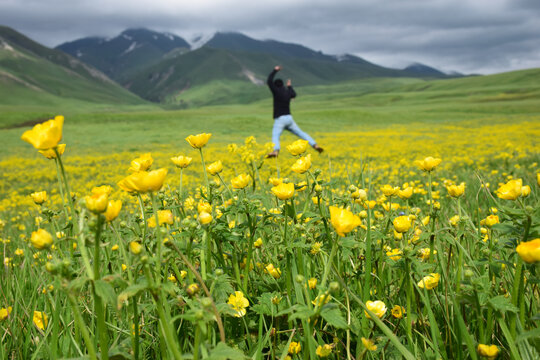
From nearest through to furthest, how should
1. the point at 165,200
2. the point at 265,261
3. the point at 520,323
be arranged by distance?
the point at 520,323, the point at 165,200, the point at 265,261

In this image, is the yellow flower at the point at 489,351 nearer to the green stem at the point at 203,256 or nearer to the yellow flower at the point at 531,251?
the yellow flower at the point at 531,251

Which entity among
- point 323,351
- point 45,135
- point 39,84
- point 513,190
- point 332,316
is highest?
point 39,84

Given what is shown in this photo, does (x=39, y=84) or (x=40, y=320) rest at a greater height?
(x=39, y=84)

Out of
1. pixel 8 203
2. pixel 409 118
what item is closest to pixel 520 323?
pixel 8 203

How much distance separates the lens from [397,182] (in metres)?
6.08

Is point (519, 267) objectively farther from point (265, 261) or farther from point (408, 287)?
point (265, 261)

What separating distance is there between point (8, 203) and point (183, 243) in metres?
7.21

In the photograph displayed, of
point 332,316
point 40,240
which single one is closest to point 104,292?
point 40,240

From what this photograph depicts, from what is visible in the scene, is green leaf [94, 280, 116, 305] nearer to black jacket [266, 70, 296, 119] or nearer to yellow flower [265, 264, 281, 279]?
yellow flower [265, 264, 281, 279]

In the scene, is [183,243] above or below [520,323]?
above

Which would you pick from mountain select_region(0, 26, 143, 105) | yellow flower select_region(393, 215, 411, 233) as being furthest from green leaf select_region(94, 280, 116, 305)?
mountain select_region(0, 26, 143, 105)

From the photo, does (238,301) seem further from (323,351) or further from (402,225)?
(402,225)

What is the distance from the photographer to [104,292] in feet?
2.85

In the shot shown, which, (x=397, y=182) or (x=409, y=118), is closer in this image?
(x=397, y=182)
